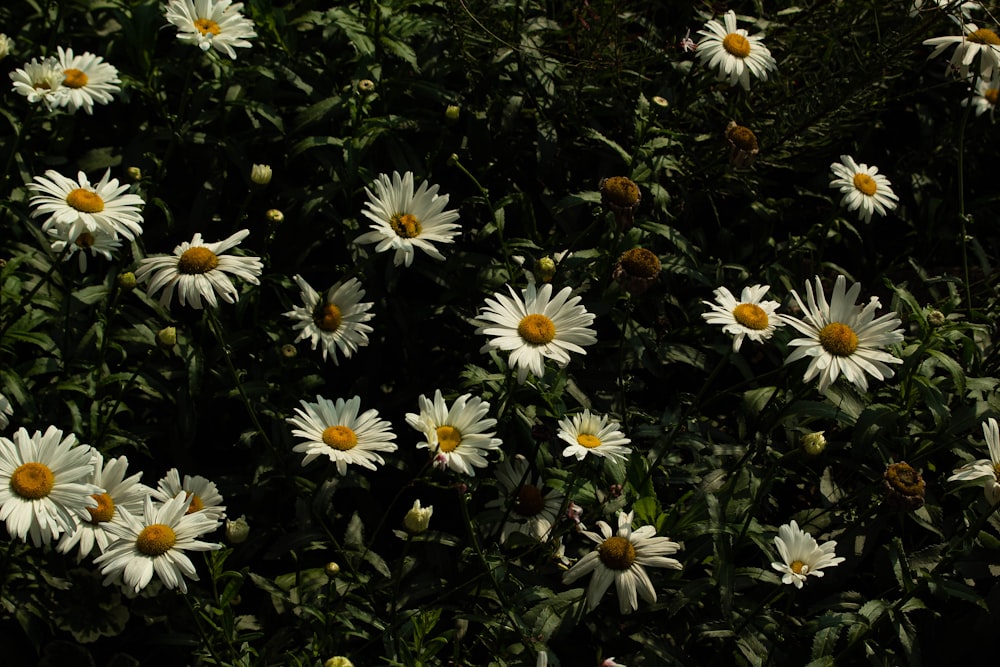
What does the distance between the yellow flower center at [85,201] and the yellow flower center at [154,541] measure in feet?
3.43

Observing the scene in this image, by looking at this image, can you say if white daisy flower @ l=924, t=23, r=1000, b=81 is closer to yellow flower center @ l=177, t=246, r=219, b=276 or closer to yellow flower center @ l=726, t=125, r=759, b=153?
yellow flower center @ l=726, t=125, r=759, b=153

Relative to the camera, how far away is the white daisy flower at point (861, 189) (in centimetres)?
361

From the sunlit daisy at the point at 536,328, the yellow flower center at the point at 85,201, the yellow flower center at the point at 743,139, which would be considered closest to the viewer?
the sunlit daisy at the point at 536,328

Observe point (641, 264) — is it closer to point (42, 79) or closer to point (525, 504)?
point (525, 504)

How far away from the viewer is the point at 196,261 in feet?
9.32

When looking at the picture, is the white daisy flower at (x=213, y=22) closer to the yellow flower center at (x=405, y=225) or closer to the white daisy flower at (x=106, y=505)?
the yellow flower center at (x=405, y=225)

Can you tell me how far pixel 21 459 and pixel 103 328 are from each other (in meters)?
0.63

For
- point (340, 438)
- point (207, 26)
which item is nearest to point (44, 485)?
point (340, 438)

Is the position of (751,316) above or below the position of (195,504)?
above

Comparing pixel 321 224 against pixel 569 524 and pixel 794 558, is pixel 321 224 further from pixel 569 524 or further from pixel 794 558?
pixel 794 558

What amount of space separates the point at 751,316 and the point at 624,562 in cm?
83

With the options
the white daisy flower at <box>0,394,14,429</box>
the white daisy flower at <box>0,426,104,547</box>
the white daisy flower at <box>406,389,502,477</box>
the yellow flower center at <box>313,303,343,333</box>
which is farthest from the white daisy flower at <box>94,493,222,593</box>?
the yellow flower center at <box>313,303,343,333</box>

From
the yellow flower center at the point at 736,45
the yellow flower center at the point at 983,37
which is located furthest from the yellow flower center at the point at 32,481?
the yellow flower center at the point at 983,37

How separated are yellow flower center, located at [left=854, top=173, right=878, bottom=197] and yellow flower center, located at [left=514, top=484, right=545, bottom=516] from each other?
1.73m
